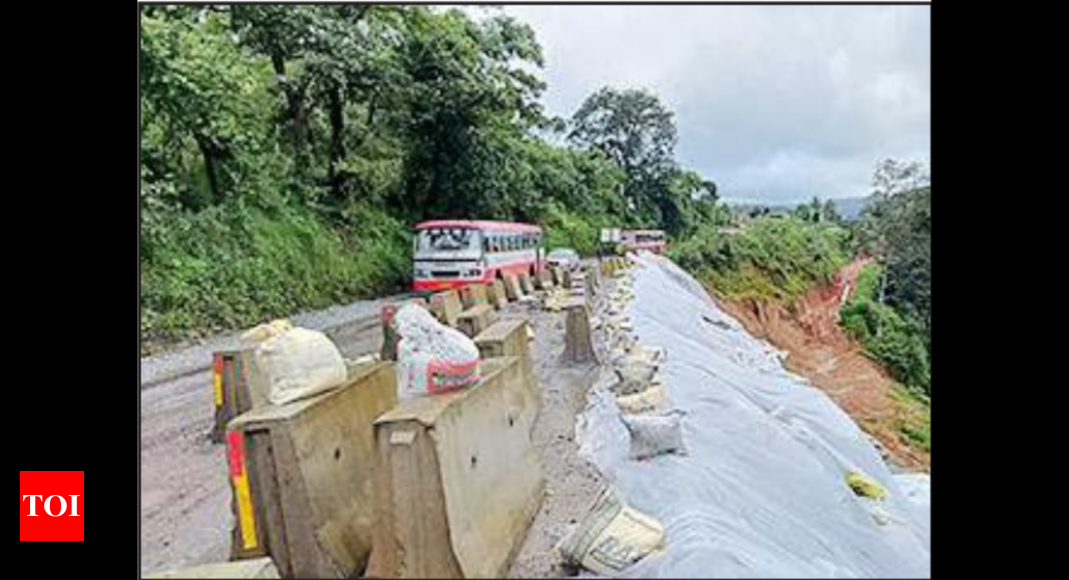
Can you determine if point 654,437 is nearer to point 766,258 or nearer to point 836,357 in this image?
point 836,357

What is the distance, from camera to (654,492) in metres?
4.10

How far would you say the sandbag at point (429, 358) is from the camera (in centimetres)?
379

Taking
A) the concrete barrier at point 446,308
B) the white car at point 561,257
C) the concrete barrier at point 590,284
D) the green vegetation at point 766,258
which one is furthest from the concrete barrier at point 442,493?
the green vegetation at point 766,258

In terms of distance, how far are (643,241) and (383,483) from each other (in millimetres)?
32288

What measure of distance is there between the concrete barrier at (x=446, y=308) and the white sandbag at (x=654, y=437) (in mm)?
Result: 4758

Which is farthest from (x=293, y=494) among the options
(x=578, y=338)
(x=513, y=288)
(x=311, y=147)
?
(x=311, y=147)

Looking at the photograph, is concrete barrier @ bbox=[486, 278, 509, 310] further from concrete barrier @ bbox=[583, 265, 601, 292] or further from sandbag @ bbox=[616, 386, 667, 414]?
sandbag @ bbox=[616, 386, 667, 414]

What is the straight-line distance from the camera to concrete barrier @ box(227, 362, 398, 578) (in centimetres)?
349

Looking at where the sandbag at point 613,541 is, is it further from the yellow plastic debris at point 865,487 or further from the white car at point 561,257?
the white car at point 561,257

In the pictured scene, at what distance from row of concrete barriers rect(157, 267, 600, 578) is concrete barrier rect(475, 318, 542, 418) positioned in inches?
59.5

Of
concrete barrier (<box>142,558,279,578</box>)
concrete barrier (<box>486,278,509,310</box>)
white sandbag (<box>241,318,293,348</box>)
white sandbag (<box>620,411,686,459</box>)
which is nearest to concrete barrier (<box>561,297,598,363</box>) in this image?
white sandbag (<box>620,411,686,459</box>)
